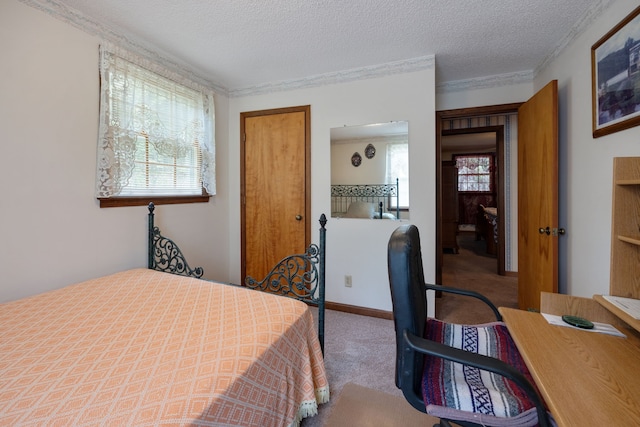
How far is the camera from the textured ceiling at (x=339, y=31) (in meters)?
1.84

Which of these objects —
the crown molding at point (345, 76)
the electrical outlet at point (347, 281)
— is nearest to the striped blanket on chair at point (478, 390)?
the electrical outlet at point (347, 281)

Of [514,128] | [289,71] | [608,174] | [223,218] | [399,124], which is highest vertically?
[289,71]

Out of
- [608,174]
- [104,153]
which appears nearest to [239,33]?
[104,153]

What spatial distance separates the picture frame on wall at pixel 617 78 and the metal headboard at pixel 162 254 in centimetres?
293

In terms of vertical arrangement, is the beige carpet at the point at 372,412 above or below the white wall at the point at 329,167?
below

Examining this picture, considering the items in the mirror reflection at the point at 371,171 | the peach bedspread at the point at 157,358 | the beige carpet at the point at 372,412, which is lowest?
the beige carpet at the point at 372,412

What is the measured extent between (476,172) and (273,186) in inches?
282

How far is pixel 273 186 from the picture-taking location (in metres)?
3.13

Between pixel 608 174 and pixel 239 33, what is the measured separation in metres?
2.72

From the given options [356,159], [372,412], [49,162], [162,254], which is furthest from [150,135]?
[372,412]

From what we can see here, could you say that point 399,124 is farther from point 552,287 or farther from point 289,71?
point 552,287

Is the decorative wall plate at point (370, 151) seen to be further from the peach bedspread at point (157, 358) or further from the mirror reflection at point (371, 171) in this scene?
the peach bedspread at point (157, 358)

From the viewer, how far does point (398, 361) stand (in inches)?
43.4

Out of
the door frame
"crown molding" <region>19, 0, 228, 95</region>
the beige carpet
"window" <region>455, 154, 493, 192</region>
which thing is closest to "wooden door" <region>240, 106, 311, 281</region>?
"crown molding" <region>19, 0, 228, 95</region>
